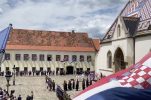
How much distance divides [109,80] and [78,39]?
58.2 meters

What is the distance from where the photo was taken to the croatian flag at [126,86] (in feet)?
19.4

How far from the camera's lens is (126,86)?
20.6 ft

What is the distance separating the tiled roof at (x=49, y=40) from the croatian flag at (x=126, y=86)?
52.9 m

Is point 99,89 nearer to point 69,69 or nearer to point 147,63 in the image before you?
point 147,63

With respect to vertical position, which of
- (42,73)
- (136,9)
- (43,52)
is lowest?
(42,73)

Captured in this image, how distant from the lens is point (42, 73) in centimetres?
5594

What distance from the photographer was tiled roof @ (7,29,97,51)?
59.9 m

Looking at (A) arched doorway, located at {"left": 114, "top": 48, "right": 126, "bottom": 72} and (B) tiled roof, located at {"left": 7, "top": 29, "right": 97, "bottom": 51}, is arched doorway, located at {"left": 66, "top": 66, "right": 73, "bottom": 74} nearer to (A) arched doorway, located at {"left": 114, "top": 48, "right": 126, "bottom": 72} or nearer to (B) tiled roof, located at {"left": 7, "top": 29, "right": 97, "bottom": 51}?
(B) tiled roof, located at {"left": 7, "top": 29, "right": 97, "bottom": 51}

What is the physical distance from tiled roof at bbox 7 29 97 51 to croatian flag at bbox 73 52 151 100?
173ft

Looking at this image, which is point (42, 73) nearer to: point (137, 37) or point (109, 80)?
point (137, 37)

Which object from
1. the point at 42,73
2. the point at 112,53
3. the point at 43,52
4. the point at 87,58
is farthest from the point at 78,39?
the point at 112,53

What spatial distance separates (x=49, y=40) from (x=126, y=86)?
56668 mm

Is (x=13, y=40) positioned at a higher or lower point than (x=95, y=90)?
higher

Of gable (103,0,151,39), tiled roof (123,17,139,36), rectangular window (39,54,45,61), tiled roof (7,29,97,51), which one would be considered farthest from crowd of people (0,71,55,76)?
tiled roof (123,17,139,36)
